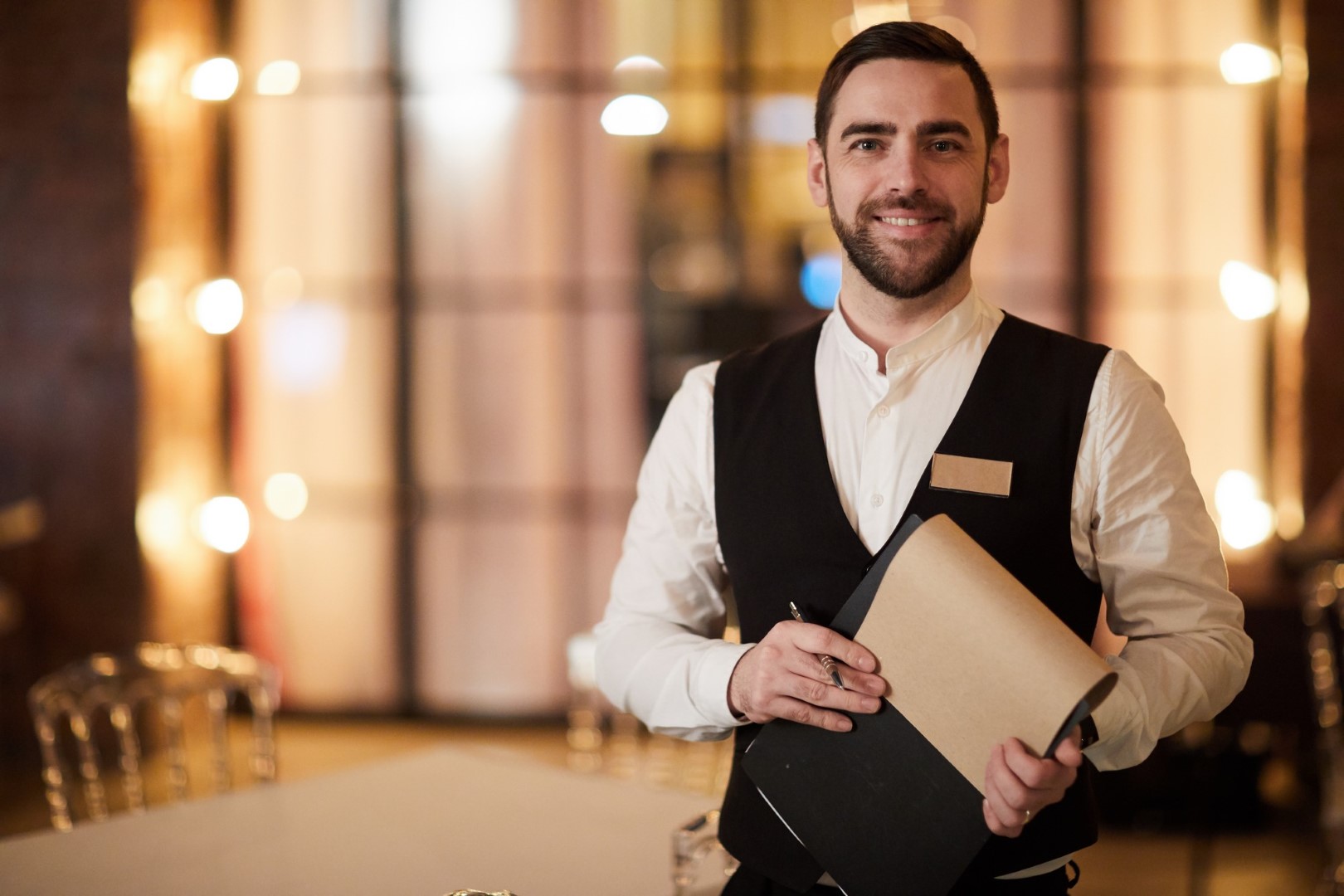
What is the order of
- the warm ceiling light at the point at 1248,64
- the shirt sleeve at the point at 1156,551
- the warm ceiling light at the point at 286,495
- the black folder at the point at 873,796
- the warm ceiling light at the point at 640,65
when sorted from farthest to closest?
the warm ceiling light at the point at 286,495
the warm ceiling light at the point at 640,65
the warm ceiling light at the point at 1248,64
the shirt sleeve at the point at 1156,551
the black folder at the point at 873,796

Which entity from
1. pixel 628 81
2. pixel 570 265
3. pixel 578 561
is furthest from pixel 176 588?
pixel 628 81

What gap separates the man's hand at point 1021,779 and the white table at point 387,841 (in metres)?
0.58

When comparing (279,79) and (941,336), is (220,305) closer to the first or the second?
(279,79)

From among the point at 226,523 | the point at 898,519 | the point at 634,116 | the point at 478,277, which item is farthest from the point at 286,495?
the point at 898,519

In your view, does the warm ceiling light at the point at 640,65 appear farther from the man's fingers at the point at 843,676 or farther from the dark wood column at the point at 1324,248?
the man's fingers at the point at 843,676

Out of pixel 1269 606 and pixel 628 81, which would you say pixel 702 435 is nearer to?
pixel 1269 606

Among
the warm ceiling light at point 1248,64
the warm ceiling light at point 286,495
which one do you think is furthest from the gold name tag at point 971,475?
the warm ceiling light at point 286,495

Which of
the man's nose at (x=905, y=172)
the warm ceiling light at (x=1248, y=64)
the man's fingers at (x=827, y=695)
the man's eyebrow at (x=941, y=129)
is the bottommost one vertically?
the man's fingers at (x=827, y=695)

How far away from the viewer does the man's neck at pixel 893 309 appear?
4.64 ft

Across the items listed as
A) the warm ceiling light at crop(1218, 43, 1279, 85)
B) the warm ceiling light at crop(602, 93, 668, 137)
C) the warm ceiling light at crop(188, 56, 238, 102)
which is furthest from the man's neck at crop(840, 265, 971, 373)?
the warm ceiling light at crop(188, 56, 238, 102)

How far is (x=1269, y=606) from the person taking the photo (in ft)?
10.8

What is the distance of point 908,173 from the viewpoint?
1322 mm

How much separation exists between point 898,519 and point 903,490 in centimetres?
3

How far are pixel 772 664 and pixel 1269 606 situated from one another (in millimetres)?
2629
